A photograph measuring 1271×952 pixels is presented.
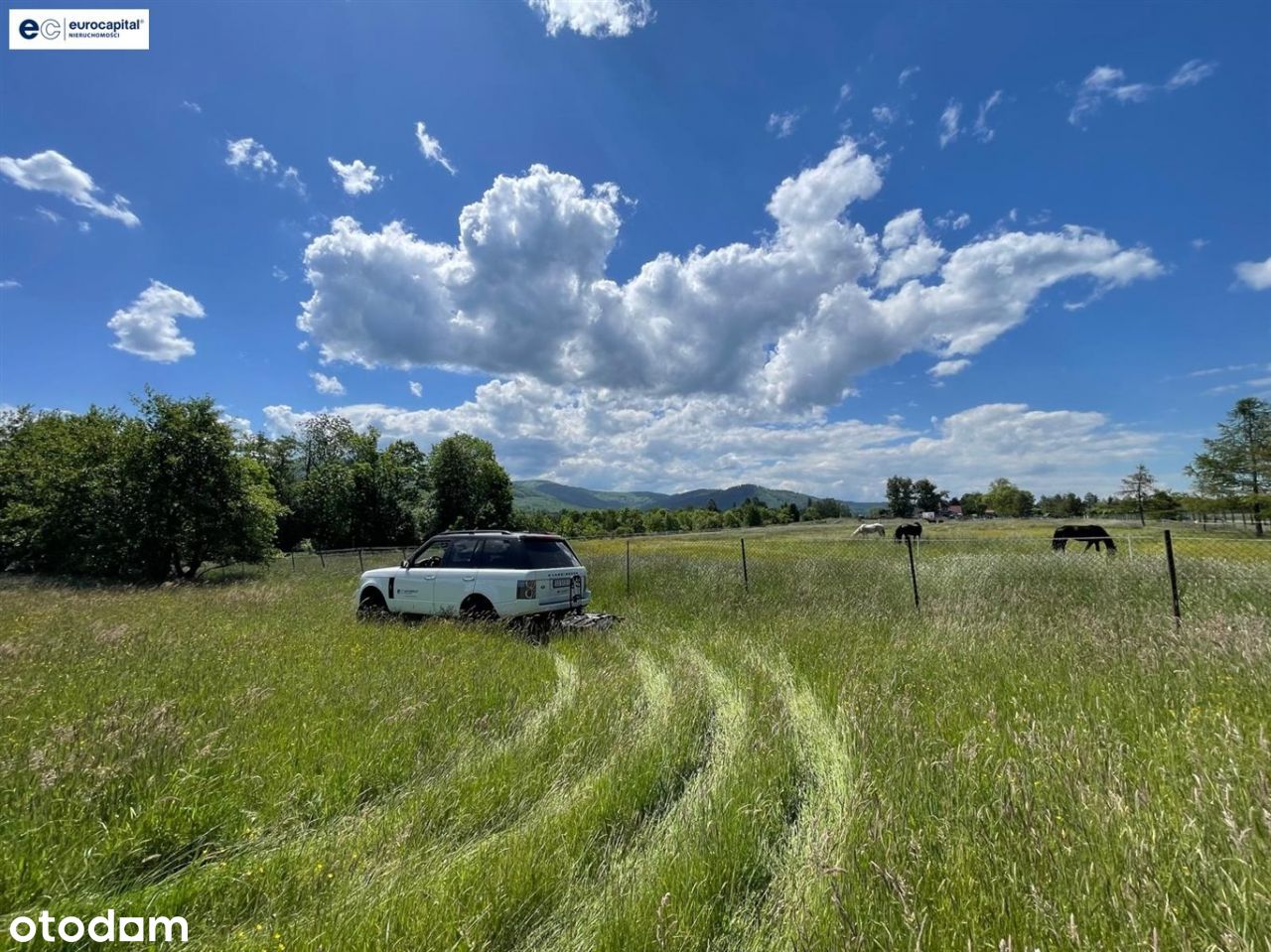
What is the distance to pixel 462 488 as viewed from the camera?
201 feet

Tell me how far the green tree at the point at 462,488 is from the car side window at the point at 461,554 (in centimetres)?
4926

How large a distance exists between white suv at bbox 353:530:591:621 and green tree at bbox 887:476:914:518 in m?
136

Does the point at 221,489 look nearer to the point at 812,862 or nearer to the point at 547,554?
the point at 547,554

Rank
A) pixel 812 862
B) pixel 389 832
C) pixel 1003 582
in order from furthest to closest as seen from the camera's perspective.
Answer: pixel 1003 582, pixel 389 832, pixel 812 862

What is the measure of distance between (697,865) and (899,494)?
14731 cm

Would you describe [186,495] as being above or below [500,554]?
above

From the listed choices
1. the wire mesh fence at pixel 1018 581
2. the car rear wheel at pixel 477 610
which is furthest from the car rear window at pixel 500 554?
the wire mesh fence at pixel 1018 581

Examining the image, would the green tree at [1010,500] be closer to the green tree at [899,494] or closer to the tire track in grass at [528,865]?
the green tree at [899,494]

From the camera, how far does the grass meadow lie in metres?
2.28

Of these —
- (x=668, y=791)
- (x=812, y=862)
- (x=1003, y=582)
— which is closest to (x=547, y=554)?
(x=668, y=791)

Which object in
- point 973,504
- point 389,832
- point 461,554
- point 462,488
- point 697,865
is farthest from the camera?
point 973,504

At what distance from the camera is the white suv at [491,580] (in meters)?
9.28

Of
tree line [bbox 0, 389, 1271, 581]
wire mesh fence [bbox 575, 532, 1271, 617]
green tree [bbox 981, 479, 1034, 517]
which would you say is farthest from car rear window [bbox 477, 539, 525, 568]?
green tree [bbox 981, 479, 1034, 517]

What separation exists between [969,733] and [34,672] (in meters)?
9.25
